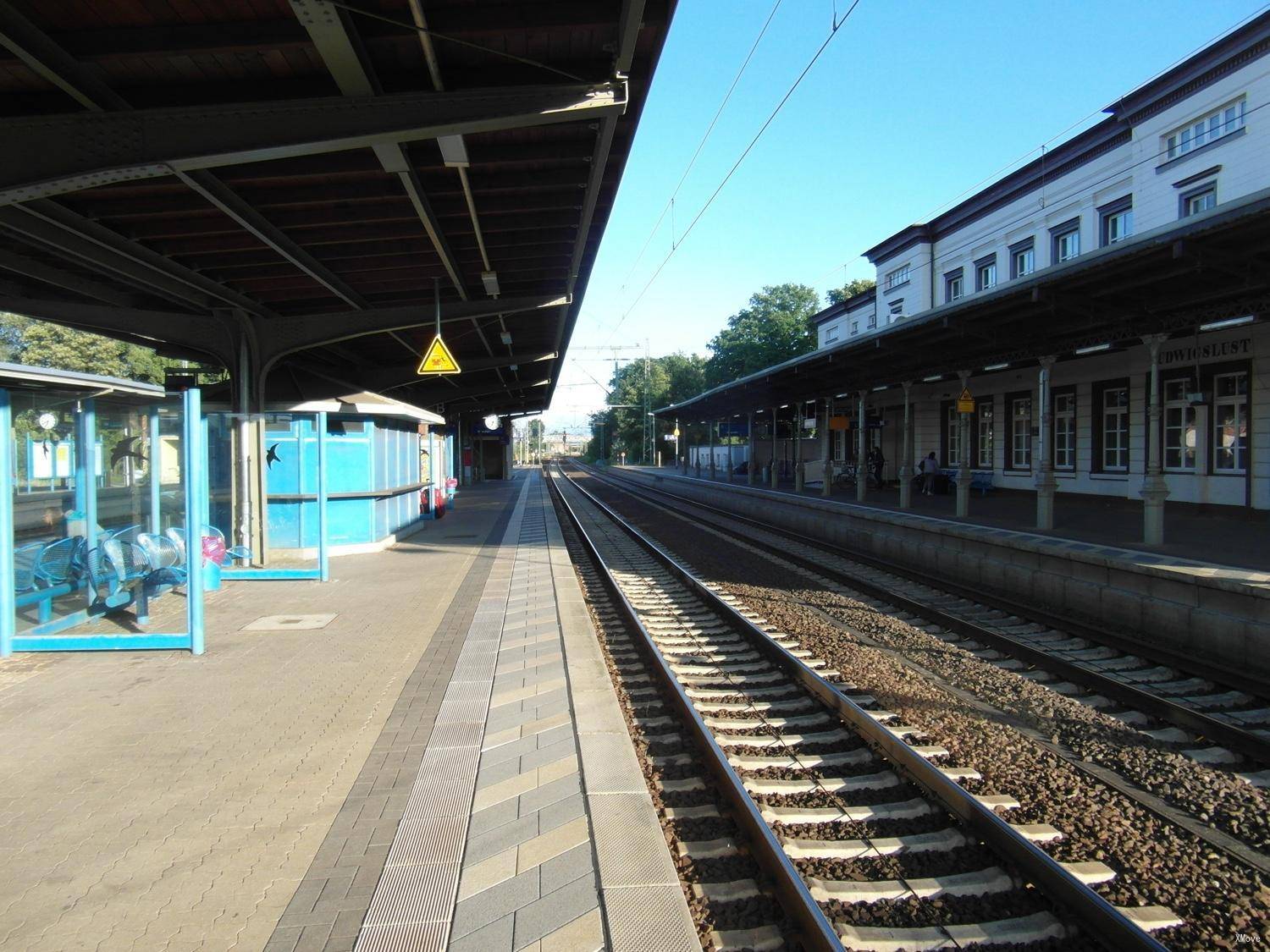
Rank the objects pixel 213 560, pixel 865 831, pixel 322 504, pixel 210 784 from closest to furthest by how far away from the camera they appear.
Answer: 1. pixel 865 831
2. pixel 210 784
3. pixel 213 560
4. pixel 322 504

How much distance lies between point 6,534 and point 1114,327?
48.4 ft

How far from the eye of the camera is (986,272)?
28312 millimetres

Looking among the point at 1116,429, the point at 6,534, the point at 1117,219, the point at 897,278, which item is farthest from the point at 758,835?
the point at 897,278

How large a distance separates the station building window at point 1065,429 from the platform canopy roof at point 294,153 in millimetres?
14438

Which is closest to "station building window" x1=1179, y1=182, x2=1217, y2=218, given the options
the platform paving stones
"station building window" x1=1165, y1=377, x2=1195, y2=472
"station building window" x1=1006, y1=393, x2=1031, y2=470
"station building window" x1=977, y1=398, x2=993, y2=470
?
"station building window" x1=1165, y1=377, x2=1195, y2=472

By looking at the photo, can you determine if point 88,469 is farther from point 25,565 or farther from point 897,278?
point 897,278

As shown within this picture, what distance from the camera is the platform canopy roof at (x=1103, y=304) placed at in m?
9.58

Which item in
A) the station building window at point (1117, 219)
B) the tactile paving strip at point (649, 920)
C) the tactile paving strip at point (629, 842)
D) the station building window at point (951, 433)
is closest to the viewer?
the tactile paving strip at point (649, 920)

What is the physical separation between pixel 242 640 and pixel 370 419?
6496 millimetres

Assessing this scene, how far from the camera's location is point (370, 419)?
13156mm

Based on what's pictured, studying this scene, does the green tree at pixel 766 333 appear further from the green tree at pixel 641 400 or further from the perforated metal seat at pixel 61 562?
the perforated metal seat at pixel 61 562

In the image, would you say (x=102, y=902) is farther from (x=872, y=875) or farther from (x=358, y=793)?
(x=872, y=875)

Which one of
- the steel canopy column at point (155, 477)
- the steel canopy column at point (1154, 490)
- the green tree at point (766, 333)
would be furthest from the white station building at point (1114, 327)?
the green tree at point (766, 333)

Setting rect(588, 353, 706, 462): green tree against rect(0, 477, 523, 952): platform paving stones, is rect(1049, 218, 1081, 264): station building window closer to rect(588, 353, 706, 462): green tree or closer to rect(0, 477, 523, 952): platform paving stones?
Result: rect(0, 477, 523, 952): platform paving stones
